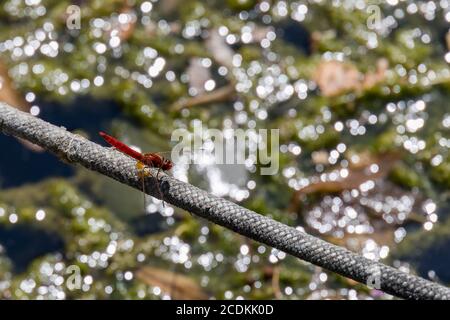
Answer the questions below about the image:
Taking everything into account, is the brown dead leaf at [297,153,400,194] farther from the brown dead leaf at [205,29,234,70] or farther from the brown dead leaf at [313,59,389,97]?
the brown dead leaf at [205,29,234,70]

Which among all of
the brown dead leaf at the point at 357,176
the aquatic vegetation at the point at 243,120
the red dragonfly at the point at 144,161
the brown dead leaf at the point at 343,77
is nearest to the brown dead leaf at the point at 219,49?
the aquatic vegetation at the point at 243,120

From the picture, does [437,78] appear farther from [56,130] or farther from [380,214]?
[56,130]

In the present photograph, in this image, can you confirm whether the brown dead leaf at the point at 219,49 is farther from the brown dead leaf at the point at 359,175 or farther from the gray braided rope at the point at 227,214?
the gray braided rope at the point at 227,214

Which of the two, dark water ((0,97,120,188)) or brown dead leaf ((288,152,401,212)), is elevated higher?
brown dead leaf ((288,152,401,212))

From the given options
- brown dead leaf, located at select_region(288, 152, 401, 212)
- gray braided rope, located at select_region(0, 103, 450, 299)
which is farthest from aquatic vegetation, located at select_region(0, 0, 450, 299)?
gray braided rope, located at select_region(0, 103, 450, 299)

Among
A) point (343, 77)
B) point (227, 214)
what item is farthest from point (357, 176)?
point (227, 214)

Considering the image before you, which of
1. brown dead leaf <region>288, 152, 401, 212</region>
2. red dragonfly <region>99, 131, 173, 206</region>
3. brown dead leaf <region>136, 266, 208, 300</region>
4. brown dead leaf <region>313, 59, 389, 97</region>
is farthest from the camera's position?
brown dead leaf <region>313, 59, 389, 97</region>

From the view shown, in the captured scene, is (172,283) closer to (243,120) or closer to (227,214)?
(243,120)
